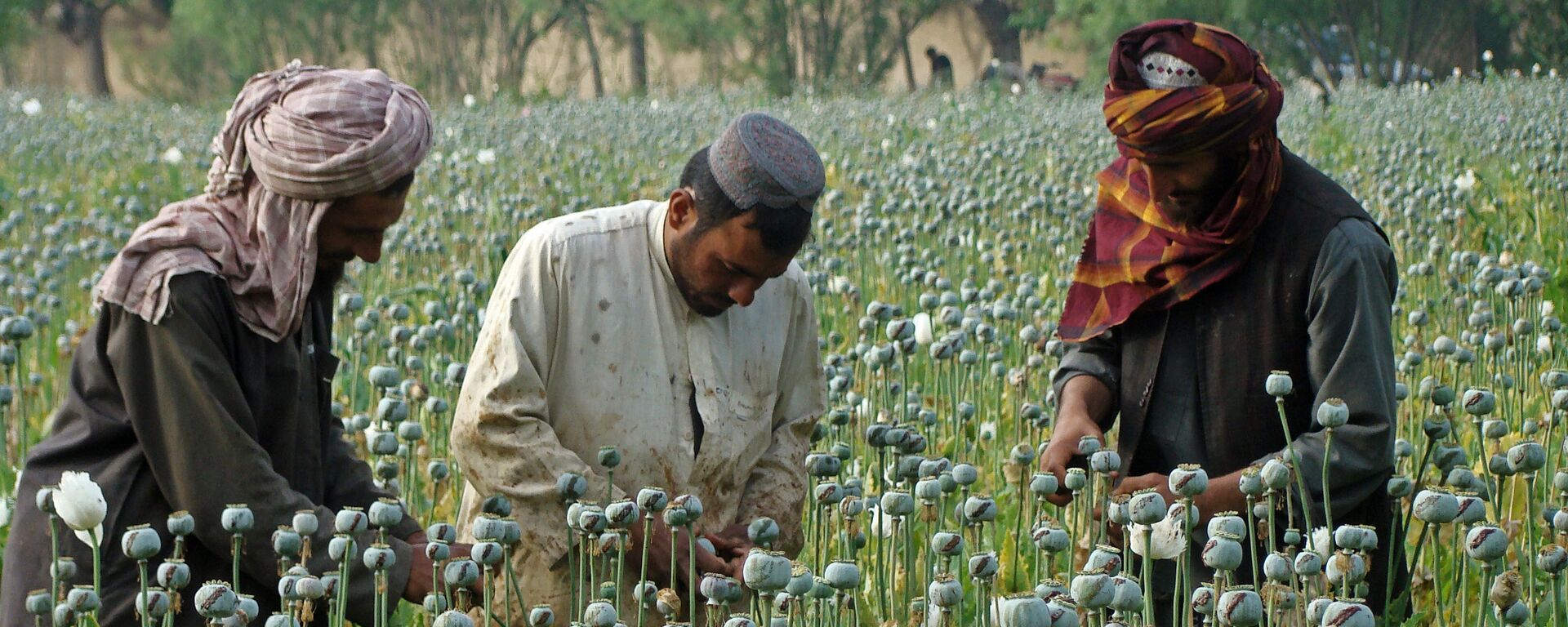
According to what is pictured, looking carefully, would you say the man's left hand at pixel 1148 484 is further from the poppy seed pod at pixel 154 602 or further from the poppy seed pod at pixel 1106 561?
the poppy seed pod at pixel 154 602

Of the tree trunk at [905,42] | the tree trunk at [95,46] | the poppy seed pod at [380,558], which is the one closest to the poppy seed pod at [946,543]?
the poppy seed pod at [380,558]

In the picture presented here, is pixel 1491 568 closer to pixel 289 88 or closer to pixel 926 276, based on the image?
pixel 289 88

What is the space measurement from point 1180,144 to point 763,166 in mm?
666

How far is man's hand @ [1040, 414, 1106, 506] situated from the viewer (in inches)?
109

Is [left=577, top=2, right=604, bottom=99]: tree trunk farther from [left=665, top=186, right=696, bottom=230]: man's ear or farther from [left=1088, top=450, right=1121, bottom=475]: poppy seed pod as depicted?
[left=1088, top=450, right=1121, bottom=475]: poppy seed pod

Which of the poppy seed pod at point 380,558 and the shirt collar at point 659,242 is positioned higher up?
the shirt collar at point 659,242

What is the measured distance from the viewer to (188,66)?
29.3m

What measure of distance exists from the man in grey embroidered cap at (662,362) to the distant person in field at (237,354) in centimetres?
22

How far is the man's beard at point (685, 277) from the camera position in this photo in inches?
103

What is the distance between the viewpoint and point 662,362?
8.78 feet

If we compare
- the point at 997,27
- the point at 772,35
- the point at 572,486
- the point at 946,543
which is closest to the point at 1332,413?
the point at 946,543

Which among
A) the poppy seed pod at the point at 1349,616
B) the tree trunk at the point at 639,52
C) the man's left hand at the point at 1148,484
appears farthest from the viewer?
the tree trunk at the point at 639,52

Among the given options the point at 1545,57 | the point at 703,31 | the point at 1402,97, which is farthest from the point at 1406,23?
the point at 703,31

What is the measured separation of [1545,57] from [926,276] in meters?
18.1
